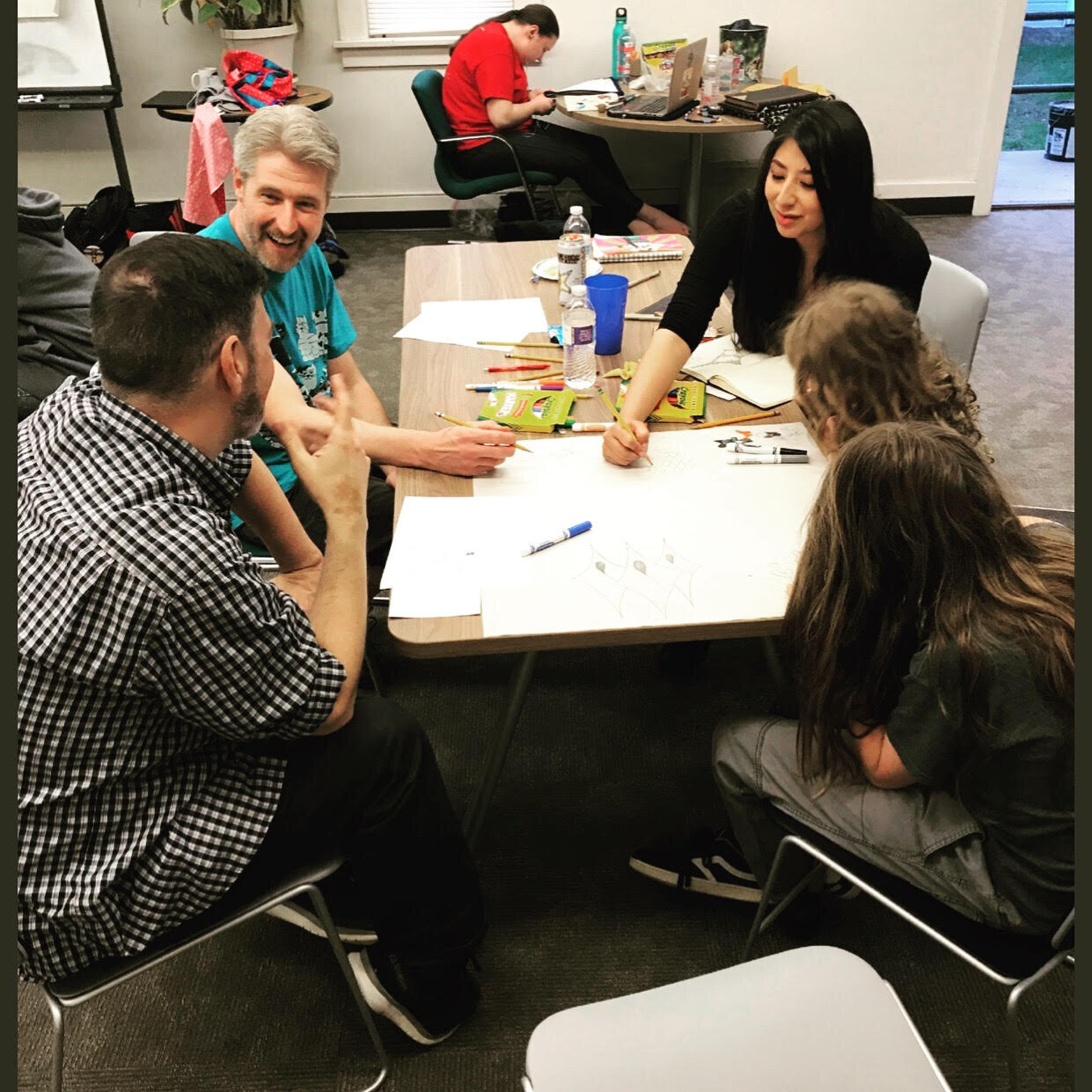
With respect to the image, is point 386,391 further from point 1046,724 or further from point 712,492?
point 1046,724

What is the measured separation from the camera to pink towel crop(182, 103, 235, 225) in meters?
3.94

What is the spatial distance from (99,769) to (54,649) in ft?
0.55

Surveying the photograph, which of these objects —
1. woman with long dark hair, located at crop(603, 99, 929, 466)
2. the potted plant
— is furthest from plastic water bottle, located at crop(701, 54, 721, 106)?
woman with long dark hair, located at crop(603, 99, 929, 466)

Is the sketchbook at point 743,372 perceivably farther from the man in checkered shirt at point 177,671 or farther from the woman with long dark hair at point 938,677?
the man in checkered shirt at point 177,671

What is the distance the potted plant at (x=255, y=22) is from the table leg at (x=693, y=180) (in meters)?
1.94

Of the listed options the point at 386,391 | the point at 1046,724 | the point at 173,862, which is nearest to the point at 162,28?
the point at 386,391

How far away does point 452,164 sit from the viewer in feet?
14.7

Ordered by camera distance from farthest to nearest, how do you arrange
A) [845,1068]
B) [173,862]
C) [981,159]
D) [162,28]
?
[981,159] → [162,28] → [173,862] → [845,1068]

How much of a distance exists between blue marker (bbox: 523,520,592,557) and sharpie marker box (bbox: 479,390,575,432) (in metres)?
0.34

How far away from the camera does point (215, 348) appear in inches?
48.6

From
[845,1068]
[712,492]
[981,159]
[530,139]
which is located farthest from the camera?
[981,159]

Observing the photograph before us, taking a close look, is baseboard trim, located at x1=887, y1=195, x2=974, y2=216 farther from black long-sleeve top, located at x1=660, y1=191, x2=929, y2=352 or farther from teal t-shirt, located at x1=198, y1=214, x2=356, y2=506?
teal t-shirt, located at x1=198, y1=214, x2=356, y2=506

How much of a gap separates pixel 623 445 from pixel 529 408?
0.85 feet

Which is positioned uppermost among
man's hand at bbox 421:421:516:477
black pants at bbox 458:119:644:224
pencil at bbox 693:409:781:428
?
black pants at bbox 458:119:644:224
